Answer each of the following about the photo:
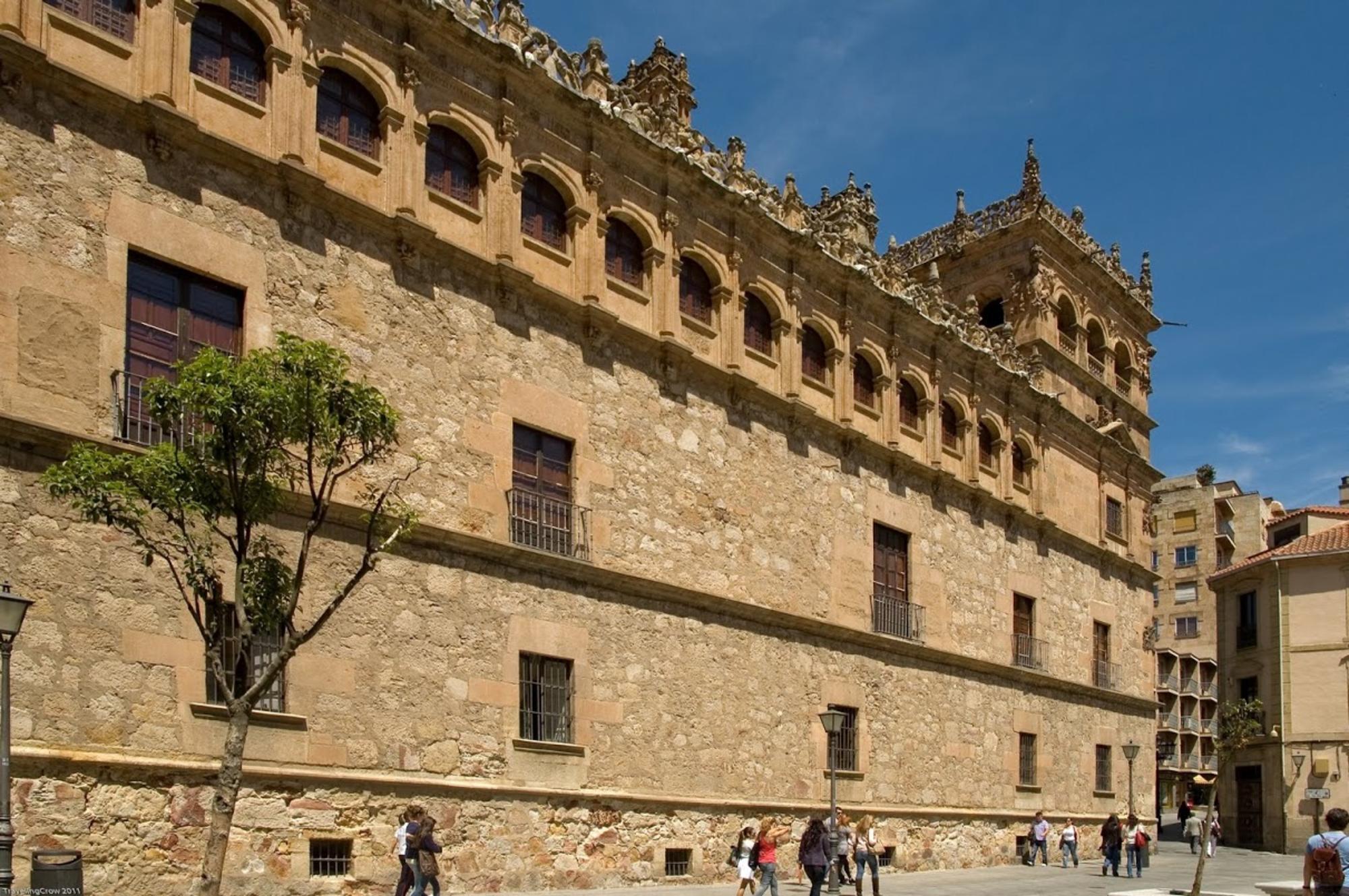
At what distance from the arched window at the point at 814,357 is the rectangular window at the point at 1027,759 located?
886cm

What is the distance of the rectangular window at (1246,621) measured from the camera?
4325 cm

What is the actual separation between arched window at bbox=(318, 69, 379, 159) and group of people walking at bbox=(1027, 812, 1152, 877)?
1800 cm

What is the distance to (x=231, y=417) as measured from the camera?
36.6ft

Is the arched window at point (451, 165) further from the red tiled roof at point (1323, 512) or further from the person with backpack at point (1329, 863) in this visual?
the red tiled roof at point (1323, 512)

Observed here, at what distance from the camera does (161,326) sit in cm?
1436

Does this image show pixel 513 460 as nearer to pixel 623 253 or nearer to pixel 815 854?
pixel 623 253

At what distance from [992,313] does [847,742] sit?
561 inches

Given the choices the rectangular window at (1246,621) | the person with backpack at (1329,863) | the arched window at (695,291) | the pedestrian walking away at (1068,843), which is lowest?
the pedestrian walking away at (1068,843)

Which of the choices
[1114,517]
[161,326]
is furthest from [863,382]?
[161,326]

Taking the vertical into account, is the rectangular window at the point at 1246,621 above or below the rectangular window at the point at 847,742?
above

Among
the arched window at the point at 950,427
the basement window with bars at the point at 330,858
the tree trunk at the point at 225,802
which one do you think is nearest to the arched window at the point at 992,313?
the arched window at the point at 950,427

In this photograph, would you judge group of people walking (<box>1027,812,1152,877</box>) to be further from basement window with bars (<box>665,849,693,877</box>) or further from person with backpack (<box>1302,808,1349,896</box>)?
person with backpack (<box>1302,808,1349,896</box>)

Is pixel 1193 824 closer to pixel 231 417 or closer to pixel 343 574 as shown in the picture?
pixel 343 574

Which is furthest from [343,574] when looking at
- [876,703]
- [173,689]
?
[876,703]
